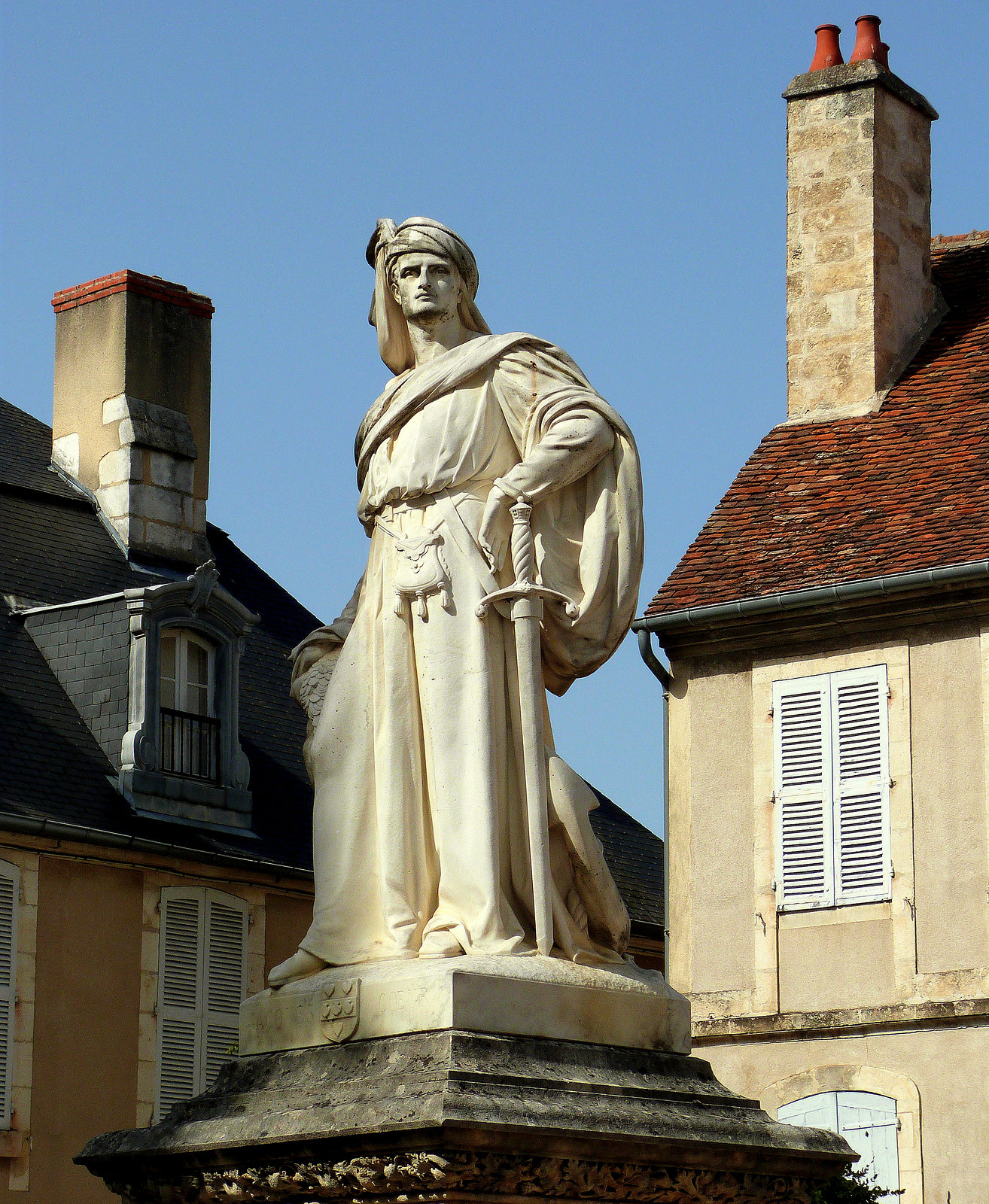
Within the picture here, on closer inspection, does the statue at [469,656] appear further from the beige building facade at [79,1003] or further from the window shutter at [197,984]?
the window shutter at [197,984]

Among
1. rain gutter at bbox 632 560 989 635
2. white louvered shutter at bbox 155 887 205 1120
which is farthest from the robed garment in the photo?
white louvered shutter at bbox 155 887 205 1120

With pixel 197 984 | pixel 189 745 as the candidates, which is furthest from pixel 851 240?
pixel 197 984

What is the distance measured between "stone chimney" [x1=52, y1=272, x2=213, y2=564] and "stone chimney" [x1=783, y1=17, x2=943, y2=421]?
5702 millimetres

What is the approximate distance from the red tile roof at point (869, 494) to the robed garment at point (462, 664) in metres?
10.3

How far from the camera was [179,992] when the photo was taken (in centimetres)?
1888

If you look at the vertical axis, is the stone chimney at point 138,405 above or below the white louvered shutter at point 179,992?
above

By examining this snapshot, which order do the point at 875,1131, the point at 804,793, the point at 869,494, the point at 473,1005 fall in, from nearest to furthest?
the point at 473,1005, the point at 875,1131, the point at 804,793, the point at 869,494

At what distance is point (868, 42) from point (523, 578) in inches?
560

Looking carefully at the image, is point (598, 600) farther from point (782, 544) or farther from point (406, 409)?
point (782, 544)

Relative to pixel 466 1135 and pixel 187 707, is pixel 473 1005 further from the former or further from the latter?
pixel 187 707

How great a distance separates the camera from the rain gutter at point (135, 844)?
58.1ft

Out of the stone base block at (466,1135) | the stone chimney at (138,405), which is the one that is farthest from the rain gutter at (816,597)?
the stone base block at (466,1135)

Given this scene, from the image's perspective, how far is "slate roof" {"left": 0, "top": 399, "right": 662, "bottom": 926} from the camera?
18688 mm

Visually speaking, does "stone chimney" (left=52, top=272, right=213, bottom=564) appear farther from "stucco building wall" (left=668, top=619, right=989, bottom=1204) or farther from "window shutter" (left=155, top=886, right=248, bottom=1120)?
"stucco building wall" (left=668, top=619, right=989, bottom=1204)
